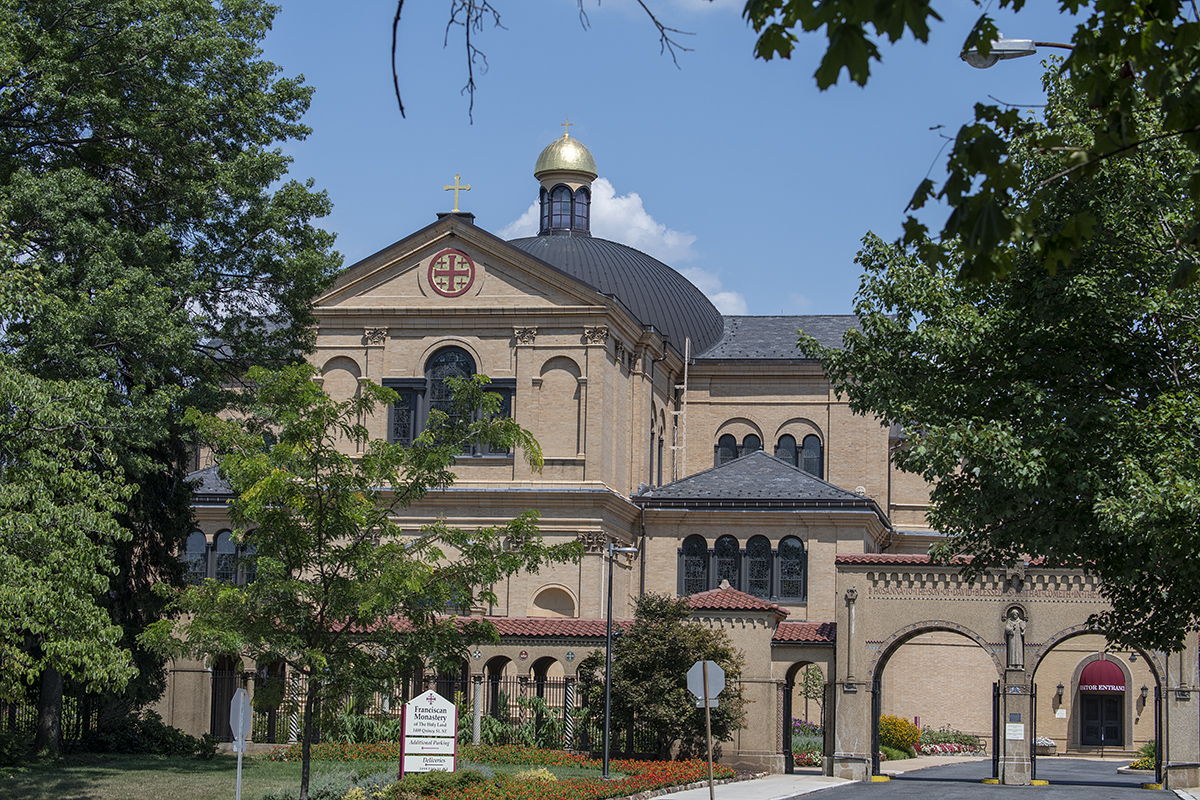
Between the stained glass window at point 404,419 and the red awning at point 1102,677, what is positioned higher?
the stained glass window at point 404,419

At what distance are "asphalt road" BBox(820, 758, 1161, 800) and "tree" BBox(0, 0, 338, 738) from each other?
15.2m

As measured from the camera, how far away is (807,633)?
35375 mm

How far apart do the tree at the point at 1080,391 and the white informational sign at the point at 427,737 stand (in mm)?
8652

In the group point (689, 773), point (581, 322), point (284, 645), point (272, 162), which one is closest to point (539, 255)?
point (581, 322)

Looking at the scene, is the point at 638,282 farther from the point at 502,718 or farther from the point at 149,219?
the point at 149,219

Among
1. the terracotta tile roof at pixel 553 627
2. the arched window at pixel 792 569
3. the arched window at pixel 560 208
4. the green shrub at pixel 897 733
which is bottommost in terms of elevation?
the green shrub at pixel 897 733

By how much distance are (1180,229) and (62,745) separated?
77.6 feet

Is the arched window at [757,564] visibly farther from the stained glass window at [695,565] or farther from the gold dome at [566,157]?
the gold dome at [566,157]

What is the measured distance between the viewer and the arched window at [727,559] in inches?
1734

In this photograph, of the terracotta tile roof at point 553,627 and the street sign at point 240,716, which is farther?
the terracotta tile roof at point 553,627

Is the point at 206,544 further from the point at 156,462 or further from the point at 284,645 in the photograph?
the point at 284,645

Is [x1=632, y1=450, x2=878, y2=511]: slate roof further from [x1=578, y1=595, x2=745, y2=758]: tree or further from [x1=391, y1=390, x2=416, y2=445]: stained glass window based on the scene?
[x1=578, y1=595, x2=745, y2=758]: tree

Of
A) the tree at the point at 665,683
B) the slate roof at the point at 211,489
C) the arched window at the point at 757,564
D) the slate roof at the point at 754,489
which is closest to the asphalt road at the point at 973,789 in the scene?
the tree at the point at 665,683

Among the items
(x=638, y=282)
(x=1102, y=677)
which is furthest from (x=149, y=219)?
(x=1102, y=677)
